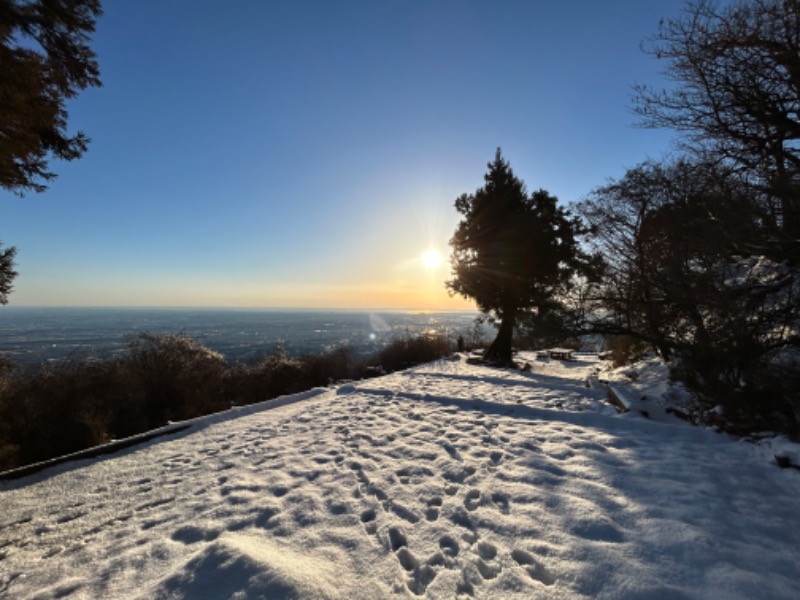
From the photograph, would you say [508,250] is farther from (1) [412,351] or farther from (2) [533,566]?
(2) [533,566]

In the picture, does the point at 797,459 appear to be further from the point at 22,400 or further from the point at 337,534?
the point at 22,400

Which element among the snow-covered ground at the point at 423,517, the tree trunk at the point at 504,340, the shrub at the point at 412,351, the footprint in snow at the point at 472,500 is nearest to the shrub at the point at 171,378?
the snow-covered ground at the point at 423,517

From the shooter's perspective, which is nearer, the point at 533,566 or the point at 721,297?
the point at 533,566

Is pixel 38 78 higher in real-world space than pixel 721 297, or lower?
higher

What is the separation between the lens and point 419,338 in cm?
2023

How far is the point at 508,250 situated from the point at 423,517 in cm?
1416

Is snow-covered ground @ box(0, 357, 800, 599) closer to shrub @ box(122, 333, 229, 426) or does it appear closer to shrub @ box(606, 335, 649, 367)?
shrub @ box(122, 333, 229, 426)

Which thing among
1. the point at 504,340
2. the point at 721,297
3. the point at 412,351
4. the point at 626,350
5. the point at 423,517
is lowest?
the point at 412,351

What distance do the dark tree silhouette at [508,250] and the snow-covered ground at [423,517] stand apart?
10.6 meters

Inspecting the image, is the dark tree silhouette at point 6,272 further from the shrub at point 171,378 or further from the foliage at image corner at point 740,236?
the foliage at image corner at point 740,236

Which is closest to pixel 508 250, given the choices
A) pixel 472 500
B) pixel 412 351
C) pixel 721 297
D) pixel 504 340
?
pixel 504 340

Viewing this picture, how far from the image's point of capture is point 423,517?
3.25 meters

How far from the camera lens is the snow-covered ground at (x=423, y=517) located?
237cm

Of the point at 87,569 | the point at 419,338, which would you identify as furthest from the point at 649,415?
the point at 419,338
